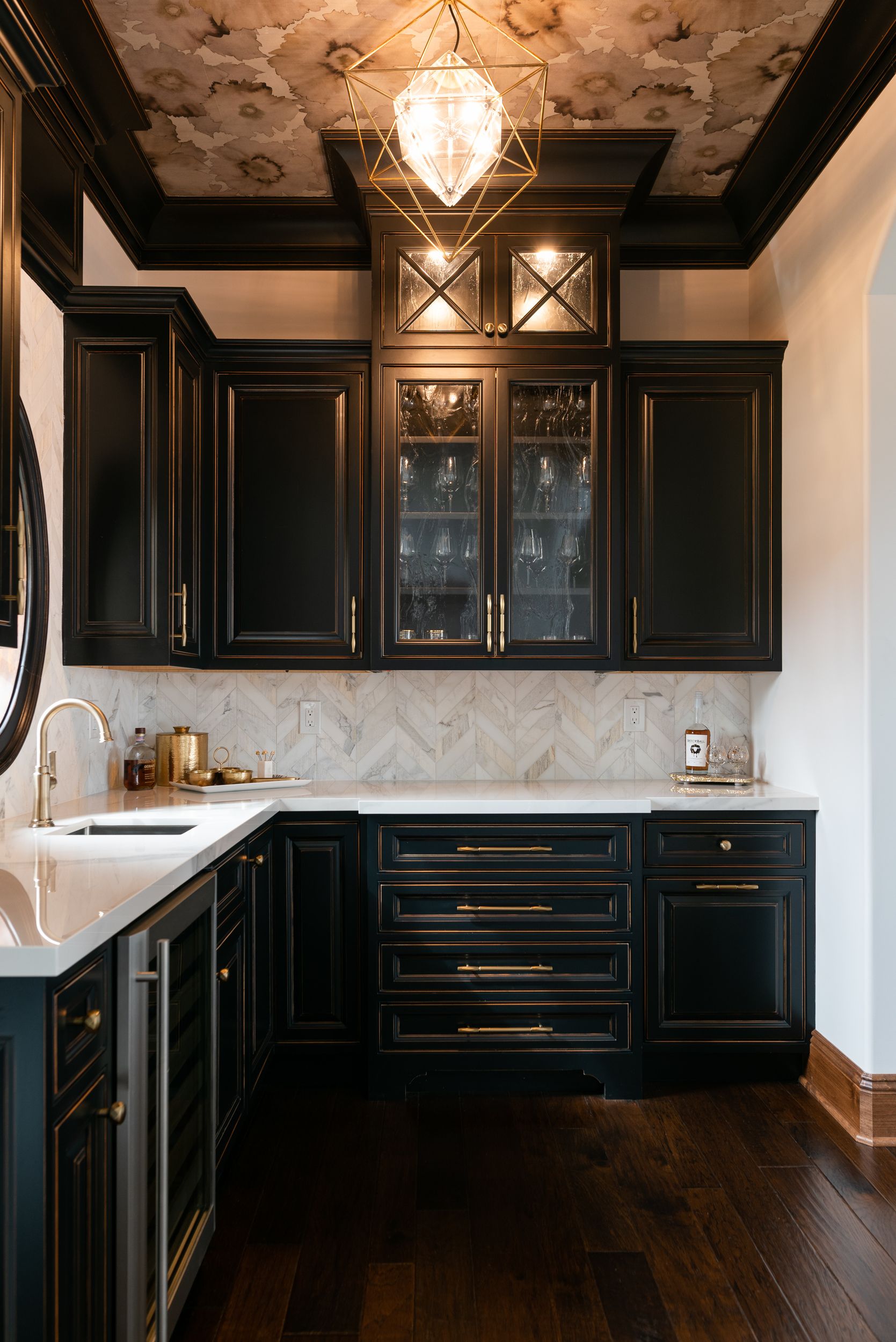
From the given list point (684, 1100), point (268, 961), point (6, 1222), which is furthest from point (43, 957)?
point (684, 1100)

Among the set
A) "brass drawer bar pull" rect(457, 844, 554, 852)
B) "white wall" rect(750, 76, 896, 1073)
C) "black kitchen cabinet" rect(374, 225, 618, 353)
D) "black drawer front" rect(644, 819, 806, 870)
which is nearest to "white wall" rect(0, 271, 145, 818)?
"black kitchen cabinet" rect(374, 225, 618, 353)

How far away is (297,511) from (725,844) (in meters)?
1.80

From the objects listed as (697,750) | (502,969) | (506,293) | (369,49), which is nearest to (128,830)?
(502,969)

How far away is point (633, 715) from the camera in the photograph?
3.58m

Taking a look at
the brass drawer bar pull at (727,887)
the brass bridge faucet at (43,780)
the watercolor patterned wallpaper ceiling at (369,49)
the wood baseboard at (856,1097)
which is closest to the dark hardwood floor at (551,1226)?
the wood baseboard at (856,1097)

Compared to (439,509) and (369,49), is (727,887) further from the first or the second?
(369,49)

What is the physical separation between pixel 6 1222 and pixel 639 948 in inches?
79.9

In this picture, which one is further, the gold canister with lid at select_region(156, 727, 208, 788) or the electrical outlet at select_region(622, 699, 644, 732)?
the electrical outlet at select_region(622, 699, 644, 732)

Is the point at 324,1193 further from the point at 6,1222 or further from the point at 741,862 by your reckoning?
the point at 741,862

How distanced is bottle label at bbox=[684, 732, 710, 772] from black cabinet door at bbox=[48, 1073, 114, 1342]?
2323 millimetres

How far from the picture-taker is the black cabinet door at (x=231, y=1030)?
223 centimetres

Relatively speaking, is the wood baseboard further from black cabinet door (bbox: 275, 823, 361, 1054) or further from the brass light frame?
the brass light frame

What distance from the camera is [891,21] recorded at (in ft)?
7.61

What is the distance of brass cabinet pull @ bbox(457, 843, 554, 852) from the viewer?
2891 millimetres
